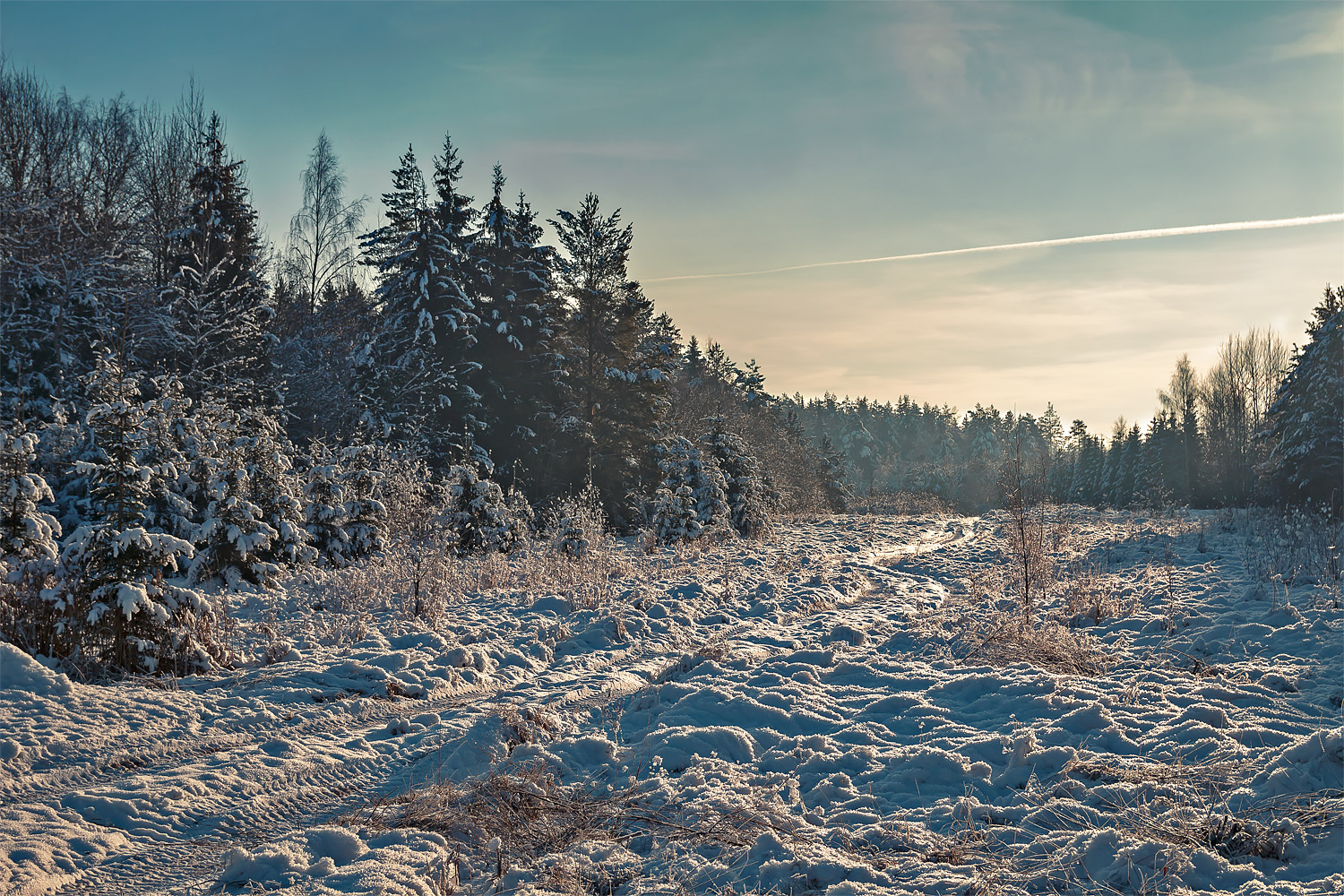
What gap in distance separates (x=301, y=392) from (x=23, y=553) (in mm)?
19203

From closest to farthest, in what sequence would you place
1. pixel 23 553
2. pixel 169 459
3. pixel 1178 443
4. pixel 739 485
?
pixel 23 553 → pixel 169 459 → pixel 739 485 → pixel 1178 443

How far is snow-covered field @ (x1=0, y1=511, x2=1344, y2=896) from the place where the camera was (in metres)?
3.35

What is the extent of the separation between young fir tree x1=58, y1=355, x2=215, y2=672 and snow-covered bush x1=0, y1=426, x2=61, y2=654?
22 centimetres

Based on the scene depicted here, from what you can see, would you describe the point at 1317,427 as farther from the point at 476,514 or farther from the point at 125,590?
the point at 125,590

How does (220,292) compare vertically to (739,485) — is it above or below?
above

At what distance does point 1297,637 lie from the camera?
7297mm

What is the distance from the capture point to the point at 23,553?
6.47m

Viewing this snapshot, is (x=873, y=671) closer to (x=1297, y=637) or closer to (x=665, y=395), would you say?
(x=1297, y=637)

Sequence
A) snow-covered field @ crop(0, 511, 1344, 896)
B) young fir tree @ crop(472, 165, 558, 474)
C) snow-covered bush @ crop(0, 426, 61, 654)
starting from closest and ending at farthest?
snow-covered field @ crop(0, 511, 1344, 896) → snow-covered bush @ crop(0, 426, 61, 654) → young fir tree @ crop(472, 165, 558, 474)

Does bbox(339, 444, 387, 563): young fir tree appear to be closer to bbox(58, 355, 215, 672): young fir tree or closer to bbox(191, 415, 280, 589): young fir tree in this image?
bbox(191, 415, 280, 589): young fir tree

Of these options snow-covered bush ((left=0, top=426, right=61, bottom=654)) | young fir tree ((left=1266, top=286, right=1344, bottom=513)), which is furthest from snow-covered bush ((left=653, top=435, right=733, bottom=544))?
young fir tree ((left=1266, top=286, right=1344, bottom=513))

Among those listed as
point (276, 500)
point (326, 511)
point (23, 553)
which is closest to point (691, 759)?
point (23, 553)

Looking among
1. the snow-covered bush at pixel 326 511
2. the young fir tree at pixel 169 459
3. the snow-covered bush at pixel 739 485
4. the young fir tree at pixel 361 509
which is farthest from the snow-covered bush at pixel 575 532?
the snow-covered bush at pixel 739 485

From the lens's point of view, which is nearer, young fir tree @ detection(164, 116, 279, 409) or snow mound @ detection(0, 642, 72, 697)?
snow mound @ detection(0, 642, 72, 697)
